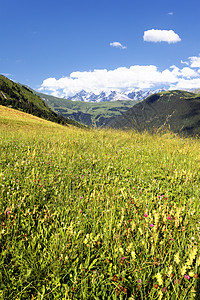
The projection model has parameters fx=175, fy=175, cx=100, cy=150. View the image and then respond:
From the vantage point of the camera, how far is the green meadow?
6.54 ft

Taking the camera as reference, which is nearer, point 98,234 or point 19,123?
point 98,234

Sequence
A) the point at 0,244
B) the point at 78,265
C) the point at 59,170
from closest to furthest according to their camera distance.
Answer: the point at 78,265
the point at 0,244
the point at 59,170

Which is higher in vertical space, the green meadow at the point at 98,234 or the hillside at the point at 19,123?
the hillside at the point at 19,123

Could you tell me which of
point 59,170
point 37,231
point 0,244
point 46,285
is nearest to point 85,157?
point 59,170

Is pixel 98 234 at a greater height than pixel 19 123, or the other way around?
pixel 19 123

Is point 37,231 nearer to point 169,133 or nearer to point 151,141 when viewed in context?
point 151,141

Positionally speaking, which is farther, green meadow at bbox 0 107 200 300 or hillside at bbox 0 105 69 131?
hillside at bbox 0 105 69 131

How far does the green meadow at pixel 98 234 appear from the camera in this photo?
199cm

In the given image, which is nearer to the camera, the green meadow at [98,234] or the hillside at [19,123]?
the green meadow at [98,234]

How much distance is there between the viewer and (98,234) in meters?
2.51

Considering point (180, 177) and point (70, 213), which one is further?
point (180, 177)

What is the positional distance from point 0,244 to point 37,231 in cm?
57

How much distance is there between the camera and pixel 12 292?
1962mm

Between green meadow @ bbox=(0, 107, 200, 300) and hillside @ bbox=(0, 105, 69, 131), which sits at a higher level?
hillside @ bbox=(0, 105, 69, 131)
